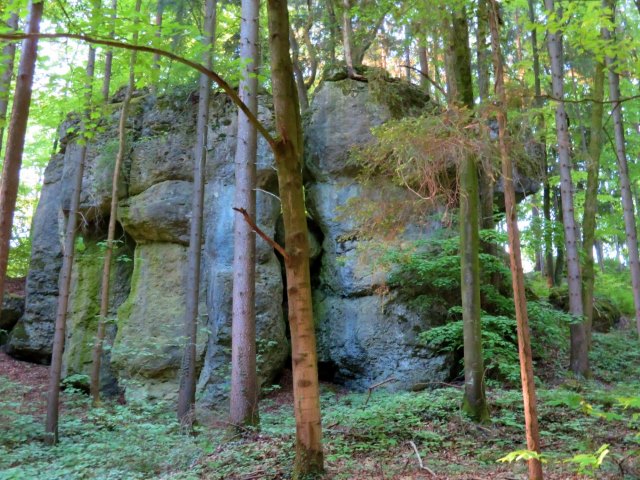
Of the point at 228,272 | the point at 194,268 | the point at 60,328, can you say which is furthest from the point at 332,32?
the point at 60,328

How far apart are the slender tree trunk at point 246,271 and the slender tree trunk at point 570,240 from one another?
7.42 meters

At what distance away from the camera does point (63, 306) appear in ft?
34.3

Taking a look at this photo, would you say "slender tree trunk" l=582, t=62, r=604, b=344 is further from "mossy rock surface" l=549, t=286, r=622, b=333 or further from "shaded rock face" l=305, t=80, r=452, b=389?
"shaded rock face" l=305, t=80, r=452, b=389

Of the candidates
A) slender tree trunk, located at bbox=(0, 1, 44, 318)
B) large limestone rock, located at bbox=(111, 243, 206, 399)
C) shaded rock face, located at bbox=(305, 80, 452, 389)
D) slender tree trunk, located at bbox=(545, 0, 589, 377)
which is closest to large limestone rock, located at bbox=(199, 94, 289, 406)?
large limestone rock, located at bbox=(111, 243, 206, 399)

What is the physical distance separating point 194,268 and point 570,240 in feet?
30.0

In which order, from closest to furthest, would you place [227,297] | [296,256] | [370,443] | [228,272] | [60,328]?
1. [296,256]
2. [370,443]
3. [60,328]
4. [227,297]
5. [228,272]

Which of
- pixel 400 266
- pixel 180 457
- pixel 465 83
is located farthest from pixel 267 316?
pixel 465 83

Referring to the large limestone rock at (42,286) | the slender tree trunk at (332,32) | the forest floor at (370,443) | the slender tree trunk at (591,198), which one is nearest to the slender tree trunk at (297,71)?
the slender tree trunk at (332,32)

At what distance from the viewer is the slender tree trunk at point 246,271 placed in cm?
824

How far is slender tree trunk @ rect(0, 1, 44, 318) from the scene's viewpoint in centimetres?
609

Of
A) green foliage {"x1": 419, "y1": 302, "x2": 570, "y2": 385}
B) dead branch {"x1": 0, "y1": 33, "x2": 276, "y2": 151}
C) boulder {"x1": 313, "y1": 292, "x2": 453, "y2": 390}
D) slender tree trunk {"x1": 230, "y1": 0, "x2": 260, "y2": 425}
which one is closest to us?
dead branch {"x1": 0, "y1": 33, "x2": 276, "y2": 151}

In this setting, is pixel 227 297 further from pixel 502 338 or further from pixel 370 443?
pixel 370 443

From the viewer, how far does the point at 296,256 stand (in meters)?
4.79

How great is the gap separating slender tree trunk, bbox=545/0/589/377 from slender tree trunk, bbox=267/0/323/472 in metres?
9.28
